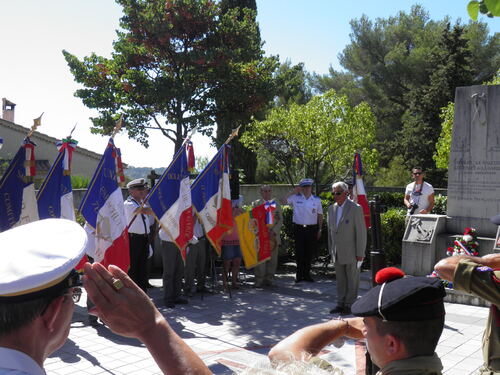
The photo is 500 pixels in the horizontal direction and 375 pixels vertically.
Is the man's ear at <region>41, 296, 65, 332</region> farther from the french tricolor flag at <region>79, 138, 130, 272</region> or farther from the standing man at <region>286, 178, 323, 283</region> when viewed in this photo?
the standing man at <region>286, 178, 323, 283</region>

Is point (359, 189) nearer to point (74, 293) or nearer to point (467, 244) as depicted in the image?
point (467, 244)

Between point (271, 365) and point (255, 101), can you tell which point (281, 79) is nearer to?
point (255, 101)

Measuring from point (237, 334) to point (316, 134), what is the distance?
43.5 feet

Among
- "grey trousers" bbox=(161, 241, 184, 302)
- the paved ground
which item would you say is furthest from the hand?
"grey trousers" bbox=(161, 241, 184, 302)

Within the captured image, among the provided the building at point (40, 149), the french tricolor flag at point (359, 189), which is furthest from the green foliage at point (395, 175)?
the french tricolor flag at point (359, 189)

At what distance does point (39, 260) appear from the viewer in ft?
4.72

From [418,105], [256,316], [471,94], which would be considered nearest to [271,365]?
[256,316]

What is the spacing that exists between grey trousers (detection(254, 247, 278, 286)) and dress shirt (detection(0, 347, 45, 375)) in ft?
29.7

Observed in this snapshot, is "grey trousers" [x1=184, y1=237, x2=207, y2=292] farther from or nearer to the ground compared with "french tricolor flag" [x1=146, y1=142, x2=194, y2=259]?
nearer to the ground

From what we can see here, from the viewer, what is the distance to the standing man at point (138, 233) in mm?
8445

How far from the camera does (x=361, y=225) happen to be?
8.30 metres

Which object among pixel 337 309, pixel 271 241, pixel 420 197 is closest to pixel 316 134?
pixel 420 197

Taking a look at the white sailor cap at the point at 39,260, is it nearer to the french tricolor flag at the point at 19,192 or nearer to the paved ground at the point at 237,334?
the paved ground at the point at 237,334

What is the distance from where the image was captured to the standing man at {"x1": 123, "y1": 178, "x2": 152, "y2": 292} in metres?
8.45
